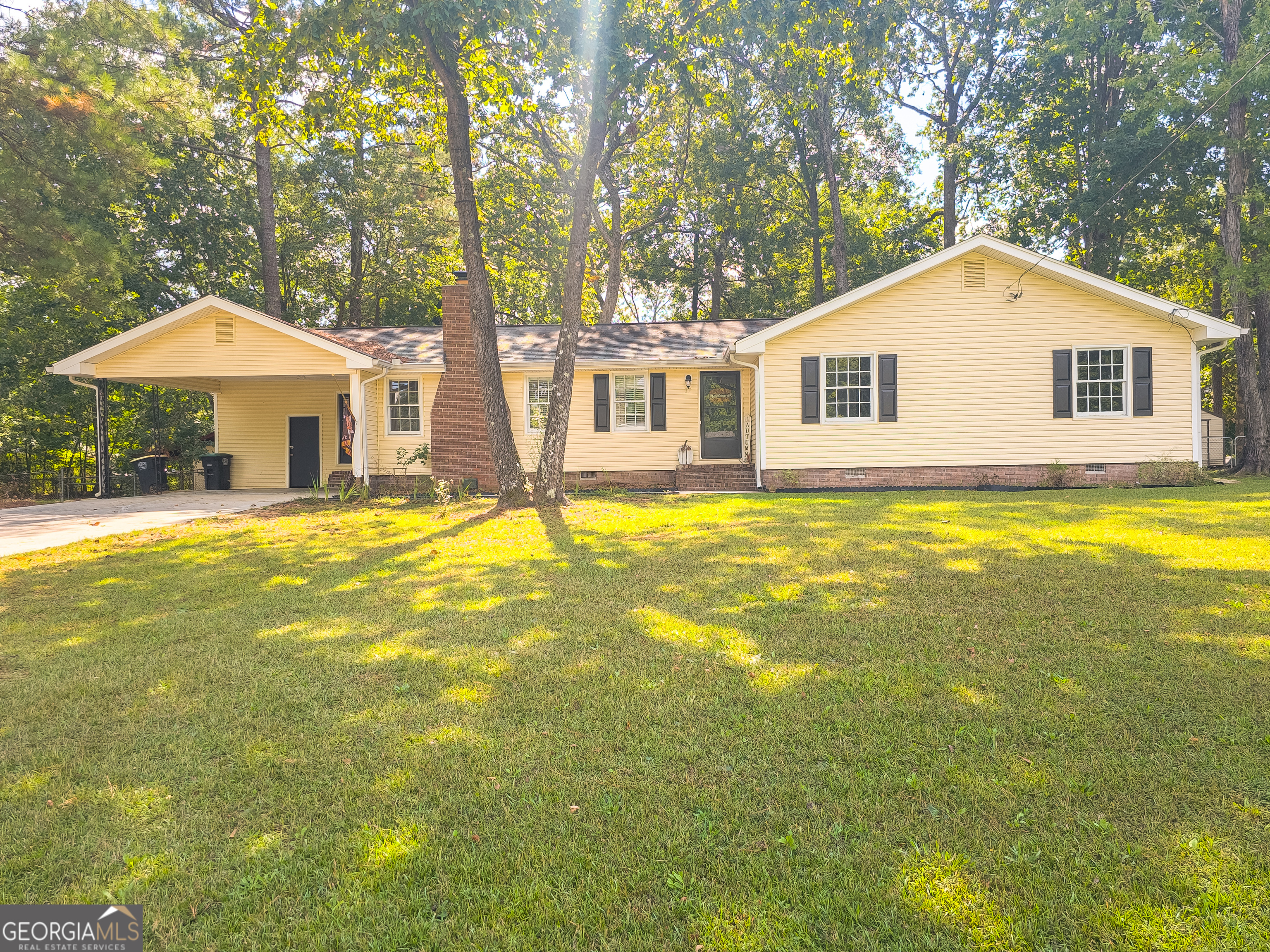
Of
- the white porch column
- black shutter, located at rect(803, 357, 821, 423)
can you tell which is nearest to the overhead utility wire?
black shutter, located at rect(803, 357, 821, 423)

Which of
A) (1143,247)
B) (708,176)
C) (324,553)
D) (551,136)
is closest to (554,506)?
(324,553)

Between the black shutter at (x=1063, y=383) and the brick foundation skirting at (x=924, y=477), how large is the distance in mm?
1195

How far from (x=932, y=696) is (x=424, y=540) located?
6757 millimetres

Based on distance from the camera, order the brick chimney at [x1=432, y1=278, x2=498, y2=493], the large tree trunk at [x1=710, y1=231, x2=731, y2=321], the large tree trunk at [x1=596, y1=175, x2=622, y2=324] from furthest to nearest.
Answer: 1. the large tree trunk at [x1=710, y1=231, x2=731, y2=321]
2. the large tree trunk at [x1=596, y1=175, x2=622, y2=324]
3. the brick chimney at [x1=432, y1=278, x2=498, y2=493]

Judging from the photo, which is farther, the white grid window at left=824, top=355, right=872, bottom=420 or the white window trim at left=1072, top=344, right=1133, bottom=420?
the white grid window at left=824, top=355, right=872, bottom=420

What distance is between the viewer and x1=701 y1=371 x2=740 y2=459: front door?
16.7 meters

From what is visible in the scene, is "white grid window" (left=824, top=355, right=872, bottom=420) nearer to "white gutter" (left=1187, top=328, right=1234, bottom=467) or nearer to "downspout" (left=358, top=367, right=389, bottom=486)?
"white gutter" (left=1187, top=328, right=1234, bottom=467)

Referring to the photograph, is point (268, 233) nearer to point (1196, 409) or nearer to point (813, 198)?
point (813, 198)

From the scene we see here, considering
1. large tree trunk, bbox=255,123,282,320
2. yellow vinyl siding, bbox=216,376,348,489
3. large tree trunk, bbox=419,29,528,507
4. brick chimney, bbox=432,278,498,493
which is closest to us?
large tree trunk, bbox=419,29,528,507

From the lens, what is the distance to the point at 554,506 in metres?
12.1

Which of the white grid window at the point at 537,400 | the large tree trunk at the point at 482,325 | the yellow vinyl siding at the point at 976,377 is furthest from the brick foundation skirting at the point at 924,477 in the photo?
the large tree trunk at the point at 482,325

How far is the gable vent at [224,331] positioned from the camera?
14.8 m

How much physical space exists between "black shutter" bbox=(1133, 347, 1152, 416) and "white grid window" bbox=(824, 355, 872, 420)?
528 cm

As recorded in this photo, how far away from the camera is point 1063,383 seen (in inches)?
565
